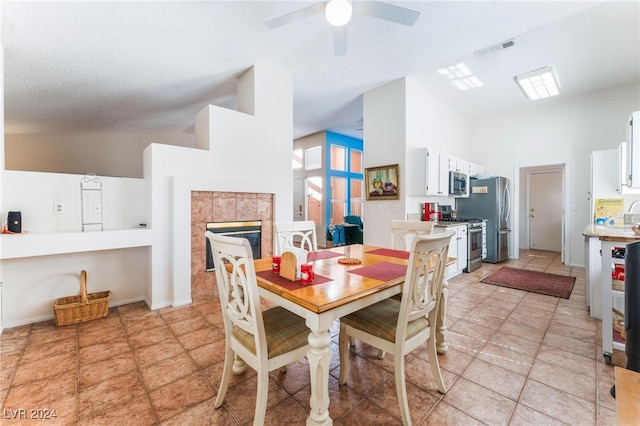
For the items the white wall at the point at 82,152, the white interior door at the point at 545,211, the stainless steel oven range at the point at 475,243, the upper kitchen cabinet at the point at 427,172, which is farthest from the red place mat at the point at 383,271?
the white interior door at the point at 545,211

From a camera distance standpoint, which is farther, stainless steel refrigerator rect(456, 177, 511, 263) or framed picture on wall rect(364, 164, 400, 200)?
stainless steel refrigerator rect(456, 177, 511, 263)

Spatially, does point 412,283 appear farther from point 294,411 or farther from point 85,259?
Answer: point 85,259

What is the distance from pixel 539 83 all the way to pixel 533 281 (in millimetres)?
3180

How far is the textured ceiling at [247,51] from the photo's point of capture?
242cm

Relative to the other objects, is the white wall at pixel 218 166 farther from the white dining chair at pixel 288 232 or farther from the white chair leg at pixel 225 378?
the white chair leg at pixel 225 378

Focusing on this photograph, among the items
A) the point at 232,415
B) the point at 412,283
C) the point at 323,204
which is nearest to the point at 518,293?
the point at 412,283

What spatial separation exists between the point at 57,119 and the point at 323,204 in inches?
211

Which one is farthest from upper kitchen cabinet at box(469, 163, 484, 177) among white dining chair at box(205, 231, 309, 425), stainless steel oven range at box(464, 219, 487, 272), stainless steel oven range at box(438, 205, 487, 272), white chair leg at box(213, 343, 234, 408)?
white chair leg at box(213, 343, 234, 408)

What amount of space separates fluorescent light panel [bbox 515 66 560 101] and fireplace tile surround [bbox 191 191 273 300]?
4.53 metres

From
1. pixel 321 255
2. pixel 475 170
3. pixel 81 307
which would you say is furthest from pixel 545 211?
pixel 81 307

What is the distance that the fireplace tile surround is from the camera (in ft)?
10.5

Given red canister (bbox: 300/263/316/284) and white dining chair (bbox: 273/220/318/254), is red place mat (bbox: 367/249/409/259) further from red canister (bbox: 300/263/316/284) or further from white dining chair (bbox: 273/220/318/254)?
red canister (bbox: 300/263/316/284)

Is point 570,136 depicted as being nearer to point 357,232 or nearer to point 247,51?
point 357,232

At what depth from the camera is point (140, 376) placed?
5.98ft
